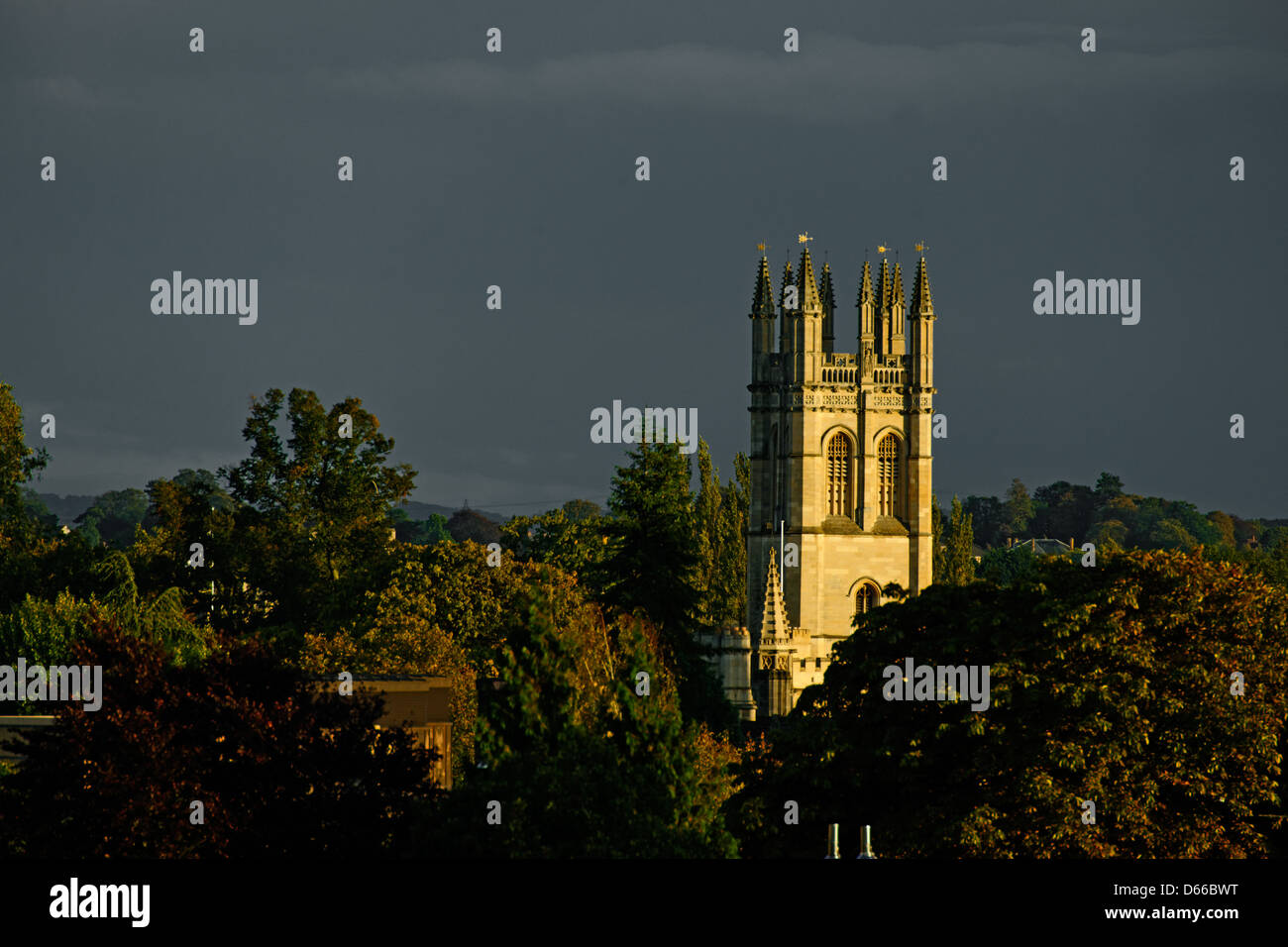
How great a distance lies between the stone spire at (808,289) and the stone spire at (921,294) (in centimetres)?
555

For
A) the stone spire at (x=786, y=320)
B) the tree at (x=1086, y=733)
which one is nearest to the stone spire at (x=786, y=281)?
the stone spire at (x=786, y=320)

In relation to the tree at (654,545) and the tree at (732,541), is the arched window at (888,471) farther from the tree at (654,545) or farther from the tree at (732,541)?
the tree at (654,545)

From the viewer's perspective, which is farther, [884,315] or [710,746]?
[884,315]

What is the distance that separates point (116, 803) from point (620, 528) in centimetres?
5659

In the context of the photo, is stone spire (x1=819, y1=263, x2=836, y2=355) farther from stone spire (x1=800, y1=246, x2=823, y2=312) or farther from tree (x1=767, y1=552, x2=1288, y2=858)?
tree (x1=767, y1=552, x2=1288, y2=858)

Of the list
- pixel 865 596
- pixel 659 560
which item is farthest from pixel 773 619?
pixel 865 596

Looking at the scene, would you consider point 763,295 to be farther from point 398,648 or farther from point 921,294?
point 398,648

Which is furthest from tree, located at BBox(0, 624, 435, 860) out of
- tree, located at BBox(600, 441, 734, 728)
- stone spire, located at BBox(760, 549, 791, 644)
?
stone spire, located at BBox(760, 549, 791, 644)

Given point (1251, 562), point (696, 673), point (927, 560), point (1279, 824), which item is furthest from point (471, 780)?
point (927, 560)

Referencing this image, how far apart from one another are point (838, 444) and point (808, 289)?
888cm

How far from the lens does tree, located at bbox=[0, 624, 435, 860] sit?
44.2 metres

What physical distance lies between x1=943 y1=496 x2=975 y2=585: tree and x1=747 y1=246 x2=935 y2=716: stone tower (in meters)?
11.7

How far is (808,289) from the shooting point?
139 m
